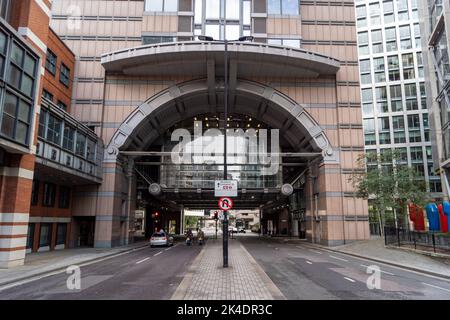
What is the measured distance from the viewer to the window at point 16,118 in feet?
48.6

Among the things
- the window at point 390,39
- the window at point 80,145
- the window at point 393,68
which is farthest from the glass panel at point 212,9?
the window at point 390,39

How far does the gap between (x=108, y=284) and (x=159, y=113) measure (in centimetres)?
2286

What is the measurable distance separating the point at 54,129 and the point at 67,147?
1991mm

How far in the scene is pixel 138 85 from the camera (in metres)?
31.7

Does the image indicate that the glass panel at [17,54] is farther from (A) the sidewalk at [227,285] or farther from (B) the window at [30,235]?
(A) the sidewalk at [227,285]

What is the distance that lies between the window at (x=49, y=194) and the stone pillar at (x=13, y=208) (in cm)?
939

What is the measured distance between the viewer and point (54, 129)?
22.1m

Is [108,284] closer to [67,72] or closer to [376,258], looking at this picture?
[376,258]

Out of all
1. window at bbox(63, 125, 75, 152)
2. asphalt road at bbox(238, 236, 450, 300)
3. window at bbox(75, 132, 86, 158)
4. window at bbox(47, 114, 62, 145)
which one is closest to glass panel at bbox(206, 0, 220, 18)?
window at bbox(75, 132, 86, 158)

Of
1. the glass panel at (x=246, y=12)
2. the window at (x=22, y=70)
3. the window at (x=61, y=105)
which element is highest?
the glass panel at (x=246, y=12)

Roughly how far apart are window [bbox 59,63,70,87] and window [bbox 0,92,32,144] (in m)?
13.9

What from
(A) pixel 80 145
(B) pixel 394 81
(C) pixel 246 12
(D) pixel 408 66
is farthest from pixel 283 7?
(D) pixel 408 66

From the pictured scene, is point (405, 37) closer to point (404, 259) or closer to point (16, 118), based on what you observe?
point (404, 259)
